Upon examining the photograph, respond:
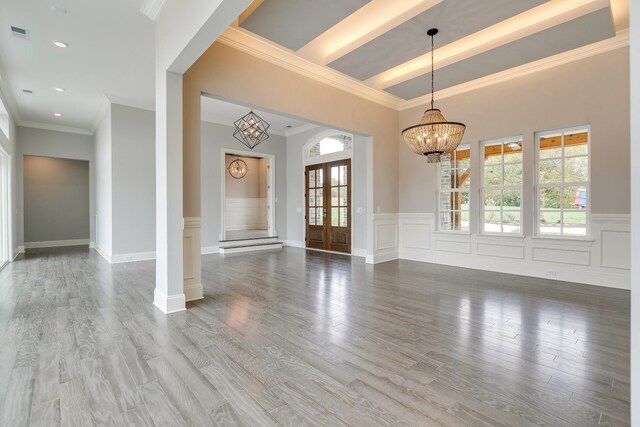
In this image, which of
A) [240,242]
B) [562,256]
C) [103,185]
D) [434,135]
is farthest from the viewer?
[240,242]

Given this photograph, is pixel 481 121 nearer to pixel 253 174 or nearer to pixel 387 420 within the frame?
pixel 387 420

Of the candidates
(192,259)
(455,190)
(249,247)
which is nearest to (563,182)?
(455,190)

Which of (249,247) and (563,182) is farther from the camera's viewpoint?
(249,247)

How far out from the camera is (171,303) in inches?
133

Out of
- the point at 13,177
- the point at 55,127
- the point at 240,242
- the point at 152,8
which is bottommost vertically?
the point at 240,242

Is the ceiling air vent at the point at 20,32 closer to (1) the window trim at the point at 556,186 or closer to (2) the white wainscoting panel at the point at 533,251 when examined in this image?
(2) the white wainscoting panel at the point at 533,251

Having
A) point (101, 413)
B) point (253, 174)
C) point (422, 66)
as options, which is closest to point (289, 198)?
point (253, 174)

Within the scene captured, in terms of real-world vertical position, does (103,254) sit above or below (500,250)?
below

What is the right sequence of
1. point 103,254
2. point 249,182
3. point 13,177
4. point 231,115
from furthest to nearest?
point 249,182 → point 231,115 → point 103,254 → point 13,177

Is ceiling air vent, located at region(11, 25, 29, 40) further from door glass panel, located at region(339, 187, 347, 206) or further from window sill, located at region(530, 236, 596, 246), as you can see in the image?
window sill, located at region(530, 236, 596, 246)

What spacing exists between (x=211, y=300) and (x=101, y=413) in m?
2.05

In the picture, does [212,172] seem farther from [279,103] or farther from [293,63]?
[293,63]

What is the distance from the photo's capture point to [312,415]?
1723 millimetres

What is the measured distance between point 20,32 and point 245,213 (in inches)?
346
